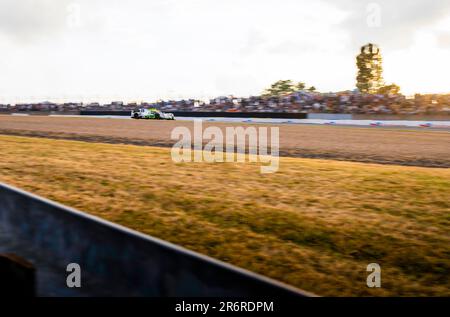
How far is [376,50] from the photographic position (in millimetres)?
77625

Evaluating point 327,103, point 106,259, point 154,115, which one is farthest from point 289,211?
point 327,103

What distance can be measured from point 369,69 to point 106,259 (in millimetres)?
80480

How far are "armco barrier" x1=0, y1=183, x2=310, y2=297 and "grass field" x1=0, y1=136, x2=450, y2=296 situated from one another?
5.30ft

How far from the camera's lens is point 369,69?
78.1 metres

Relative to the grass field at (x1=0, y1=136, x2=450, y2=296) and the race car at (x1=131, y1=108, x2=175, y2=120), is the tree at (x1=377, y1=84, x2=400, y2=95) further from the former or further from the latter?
the grass field at (x1=0, y1=136, x2=450, y2=296)

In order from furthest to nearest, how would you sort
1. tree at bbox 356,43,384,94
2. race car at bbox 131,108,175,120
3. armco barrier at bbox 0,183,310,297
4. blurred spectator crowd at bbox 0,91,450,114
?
1. tree at bbox 356,43,384,94
2. race car at bbox 131,108,175,120
3. blurred spectator crowd at bbox 0,91,450,114
4. armco barrier at bbox 0,183,310,297

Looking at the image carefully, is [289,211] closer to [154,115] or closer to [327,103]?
[154,115]

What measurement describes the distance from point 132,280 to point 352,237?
338 cm

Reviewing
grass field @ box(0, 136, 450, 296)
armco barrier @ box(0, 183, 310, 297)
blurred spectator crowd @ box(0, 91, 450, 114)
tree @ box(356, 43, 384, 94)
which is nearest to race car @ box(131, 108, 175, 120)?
blurred spectator crowd @ box(0, 91, 450, 114)

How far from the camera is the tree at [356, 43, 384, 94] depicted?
7762 centimetres

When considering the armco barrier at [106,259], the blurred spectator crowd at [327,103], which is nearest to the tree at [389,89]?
the blurred spectator crowd at [327,103]
